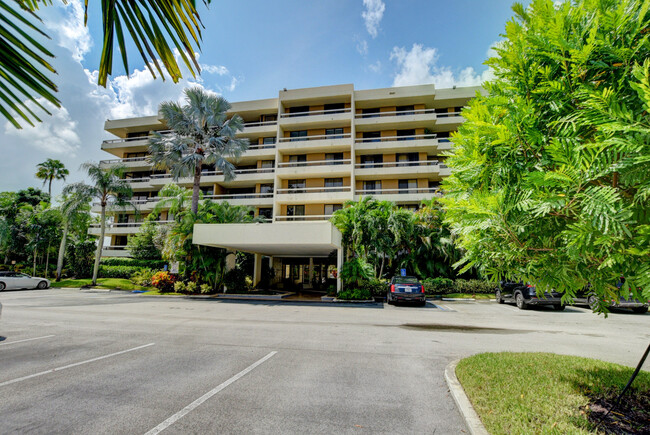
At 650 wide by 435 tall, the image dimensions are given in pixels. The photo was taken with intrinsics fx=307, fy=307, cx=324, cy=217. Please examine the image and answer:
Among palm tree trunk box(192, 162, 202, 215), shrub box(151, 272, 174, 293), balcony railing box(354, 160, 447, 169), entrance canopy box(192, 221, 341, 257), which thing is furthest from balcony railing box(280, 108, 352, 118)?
shrub box(151, 272, 174, 293)

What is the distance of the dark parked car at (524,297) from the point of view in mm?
14918

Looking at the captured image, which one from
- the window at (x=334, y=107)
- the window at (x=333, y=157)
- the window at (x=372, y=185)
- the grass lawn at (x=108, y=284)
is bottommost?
the grass lawn at (x=108, y=284)

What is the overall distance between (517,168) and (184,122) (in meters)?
26.2

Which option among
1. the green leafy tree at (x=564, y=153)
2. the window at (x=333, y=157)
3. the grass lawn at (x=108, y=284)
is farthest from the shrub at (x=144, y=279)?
the green leafy tree at (x=564, y=153)

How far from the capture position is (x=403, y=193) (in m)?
30.7

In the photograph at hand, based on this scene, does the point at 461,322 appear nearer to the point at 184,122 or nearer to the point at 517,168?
the point at 517,168

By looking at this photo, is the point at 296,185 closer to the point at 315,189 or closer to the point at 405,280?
the point at 315,189

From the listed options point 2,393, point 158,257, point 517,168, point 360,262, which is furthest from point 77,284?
point 517,168

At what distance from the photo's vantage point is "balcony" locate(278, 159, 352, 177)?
30.6 meters

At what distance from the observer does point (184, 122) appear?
24625 millimetres

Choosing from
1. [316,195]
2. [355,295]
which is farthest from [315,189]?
[355,295]

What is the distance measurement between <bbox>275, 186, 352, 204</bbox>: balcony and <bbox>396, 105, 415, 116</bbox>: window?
9850 millimetres

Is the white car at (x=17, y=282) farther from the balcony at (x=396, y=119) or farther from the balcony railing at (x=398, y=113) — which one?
the balcony railing at (x=398, y=113)

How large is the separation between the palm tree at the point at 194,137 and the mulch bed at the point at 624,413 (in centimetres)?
2486
